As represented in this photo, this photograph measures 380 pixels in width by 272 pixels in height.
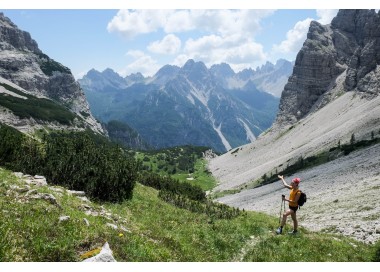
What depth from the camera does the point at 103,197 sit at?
2728 cm

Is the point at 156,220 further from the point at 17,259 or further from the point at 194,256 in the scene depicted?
the point at 17,259

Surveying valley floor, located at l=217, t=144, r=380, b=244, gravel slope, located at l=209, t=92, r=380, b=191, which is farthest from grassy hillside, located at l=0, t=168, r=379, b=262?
gravel slope, located at l=209, t=92, r=380, b=191

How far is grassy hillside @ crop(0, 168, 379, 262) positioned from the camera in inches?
476

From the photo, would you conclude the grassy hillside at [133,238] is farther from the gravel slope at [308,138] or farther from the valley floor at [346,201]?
the gravel slope at [308,138]

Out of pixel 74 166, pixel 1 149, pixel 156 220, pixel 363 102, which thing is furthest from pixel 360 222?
pixel 363 102

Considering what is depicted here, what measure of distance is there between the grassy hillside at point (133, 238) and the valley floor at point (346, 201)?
581 cm

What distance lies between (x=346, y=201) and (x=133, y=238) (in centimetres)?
3011

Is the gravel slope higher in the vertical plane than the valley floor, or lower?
higher

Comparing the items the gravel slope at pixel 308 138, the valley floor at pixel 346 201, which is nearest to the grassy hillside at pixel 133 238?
the valley floor at pixel 346 201

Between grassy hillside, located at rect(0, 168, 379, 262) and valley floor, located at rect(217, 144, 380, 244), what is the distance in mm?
5814

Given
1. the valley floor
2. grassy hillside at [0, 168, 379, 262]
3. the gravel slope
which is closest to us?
grassy hillside at [0, 168, 379, 262]

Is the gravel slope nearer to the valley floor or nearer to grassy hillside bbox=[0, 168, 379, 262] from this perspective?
the valley floor

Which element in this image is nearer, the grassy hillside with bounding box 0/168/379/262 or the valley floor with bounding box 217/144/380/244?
the grassy hillside with bounding box 0/168/379/262

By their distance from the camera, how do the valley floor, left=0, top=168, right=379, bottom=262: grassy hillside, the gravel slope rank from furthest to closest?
the gravel slope, the valley floor, left=0, top=168, right=379, bottom=262: grassy hillside
